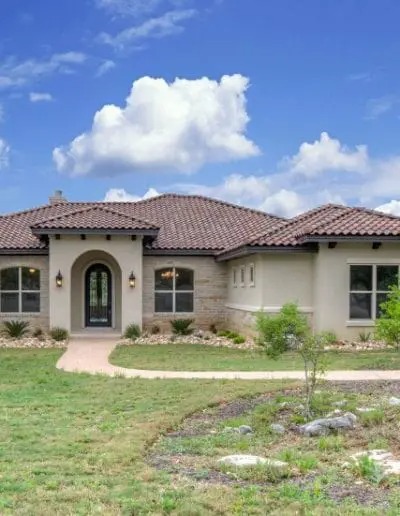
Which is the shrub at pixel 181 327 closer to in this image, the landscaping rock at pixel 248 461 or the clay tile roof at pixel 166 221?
the clay tile roof at pixel 166 221

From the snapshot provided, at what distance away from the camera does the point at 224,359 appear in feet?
56.6

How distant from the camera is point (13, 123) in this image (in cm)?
2189

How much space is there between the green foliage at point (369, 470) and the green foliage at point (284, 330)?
11.5 ft

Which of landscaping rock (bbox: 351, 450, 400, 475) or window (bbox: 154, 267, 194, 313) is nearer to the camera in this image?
landscaping rock (bbox: 351, 450, 400, 475)

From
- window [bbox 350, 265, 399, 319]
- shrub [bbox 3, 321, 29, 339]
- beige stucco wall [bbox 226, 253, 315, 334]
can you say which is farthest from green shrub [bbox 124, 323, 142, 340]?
window [bbox 350, 265, 399, 319]

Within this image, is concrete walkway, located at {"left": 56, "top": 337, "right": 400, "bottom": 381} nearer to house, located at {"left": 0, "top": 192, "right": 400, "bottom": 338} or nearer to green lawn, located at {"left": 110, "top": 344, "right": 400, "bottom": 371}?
green lawn, located at {"left": 110, "top": 344, "right": 400, "bottom": 371}

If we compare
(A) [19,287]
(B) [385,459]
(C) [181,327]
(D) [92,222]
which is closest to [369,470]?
(B) [385,459]

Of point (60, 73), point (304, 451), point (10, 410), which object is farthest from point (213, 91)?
point (304, 451)

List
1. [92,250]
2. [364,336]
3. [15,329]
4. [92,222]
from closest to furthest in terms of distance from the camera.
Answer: [364,336], [92,222], [15,329], [92,250]

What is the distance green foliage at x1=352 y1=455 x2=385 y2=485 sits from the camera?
632 cm

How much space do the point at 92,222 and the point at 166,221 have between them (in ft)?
16.7

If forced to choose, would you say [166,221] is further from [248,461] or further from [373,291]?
[248,461]

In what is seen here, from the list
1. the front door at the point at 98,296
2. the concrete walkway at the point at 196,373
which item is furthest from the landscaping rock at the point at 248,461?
the front door at the point at 98,296

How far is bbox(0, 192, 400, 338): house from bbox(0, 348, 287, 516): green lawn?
8448mm
